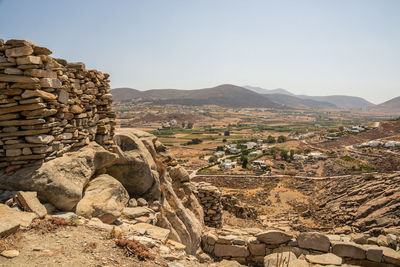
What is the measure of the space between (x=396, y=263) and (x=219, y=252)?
6.45 metres

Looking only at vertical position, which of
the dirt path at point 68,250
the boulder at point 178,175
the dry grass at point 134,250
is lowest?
the boulder at point 178,175

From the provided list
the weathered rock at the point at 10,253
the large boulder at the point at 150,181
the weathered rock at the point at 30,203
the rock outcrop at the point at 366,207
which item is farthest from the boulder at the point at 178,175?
the rock outcrop at the point at 366,207

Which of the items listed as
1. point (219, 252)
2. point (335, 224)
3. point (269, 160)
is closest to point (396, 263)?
point (219, 252)

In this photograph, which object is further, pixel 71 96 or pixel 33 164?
pixel 71 96

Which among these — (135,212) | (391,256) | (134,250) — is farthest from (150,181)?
(391,256)

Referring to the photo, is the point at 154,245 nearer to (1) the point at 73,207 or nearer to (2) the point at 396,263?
(1) the point at 73,207

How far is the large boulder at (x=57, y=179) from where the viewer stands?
21.2ft

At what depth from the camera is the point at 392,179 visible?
2516 centimetres

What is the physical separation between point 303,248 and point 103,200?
766cm

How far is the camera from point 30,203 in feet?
20.1

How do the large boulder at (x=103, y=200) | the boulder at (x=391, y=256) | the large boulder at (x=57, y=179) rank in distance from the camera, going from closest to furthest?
the large boulder at (x=57, y=179) → the large boulder at (x=103, y=200) → the boulder at (x=391, y=256)

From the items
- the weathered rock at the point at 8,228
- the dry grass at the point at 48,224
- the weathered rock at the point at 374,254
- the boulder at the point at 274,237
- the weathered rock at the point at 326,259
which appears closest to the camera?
the weathered rock at the point at 8,228

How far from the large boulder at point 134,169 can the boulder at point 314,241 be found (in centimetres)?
612

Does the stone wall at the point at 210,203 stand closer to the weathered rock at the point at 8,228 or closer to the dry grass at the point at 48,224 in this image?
the dry grass at the point at 48,224
